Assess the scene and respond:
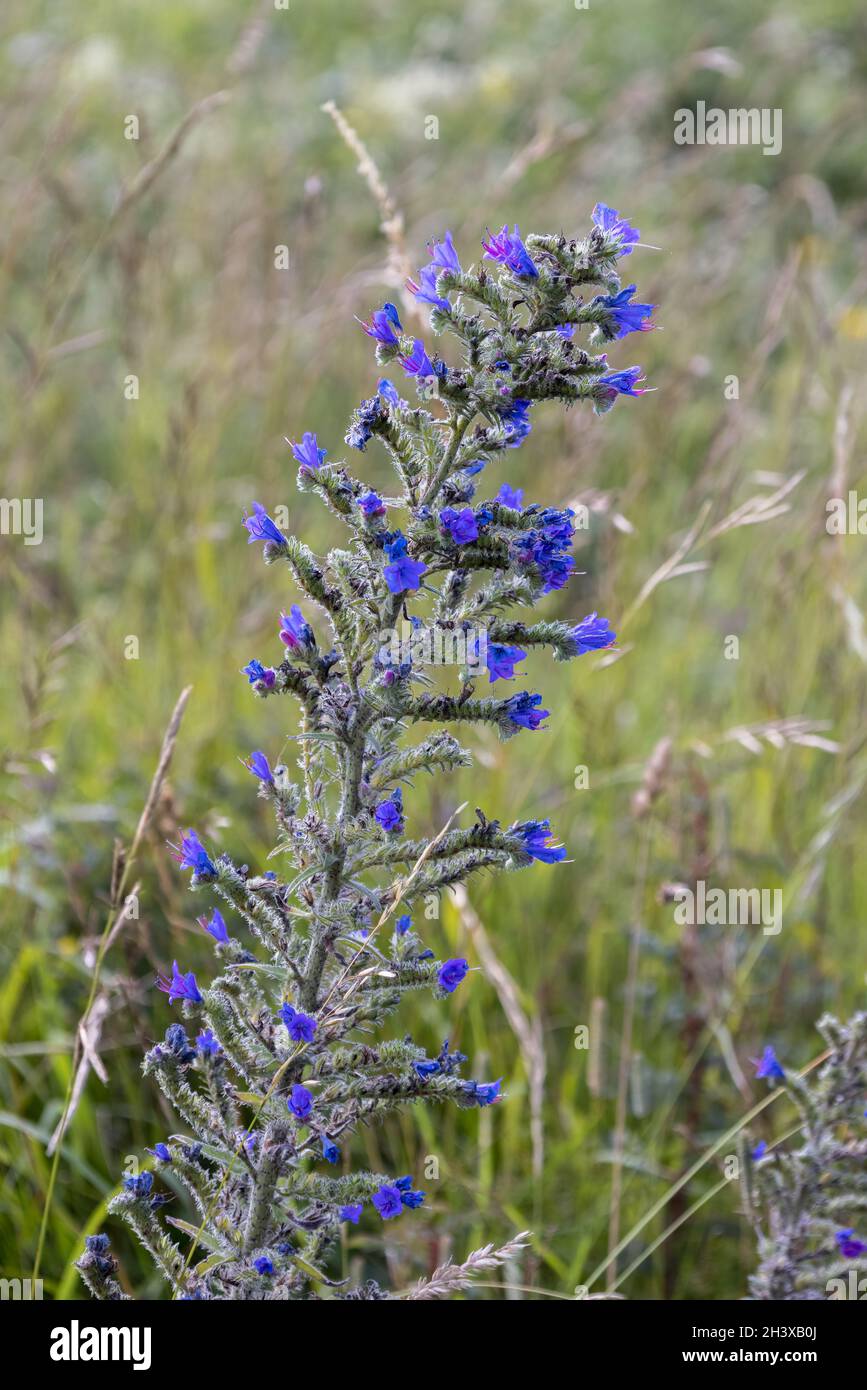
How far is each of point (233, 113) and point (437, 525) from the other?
28.9 feet

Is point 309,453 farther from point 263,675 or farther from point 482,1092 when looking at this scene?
point 482,1092

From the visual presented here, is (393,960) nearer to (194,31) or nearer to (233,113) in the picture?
(233,113)

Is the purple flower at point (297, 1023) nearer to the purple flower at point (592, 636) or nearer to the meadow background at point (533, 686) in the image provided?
the purple flower at point (592, 636)

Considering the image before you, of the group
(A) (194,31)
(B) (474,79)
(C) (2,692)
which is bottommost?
(C) (2,692)

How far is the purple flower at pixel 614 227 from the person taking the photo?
1834 mm

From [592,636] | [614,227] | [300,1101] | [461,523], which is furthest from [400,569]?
[300,1101]

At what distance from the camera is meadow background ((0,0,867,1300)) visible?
326 centimetres

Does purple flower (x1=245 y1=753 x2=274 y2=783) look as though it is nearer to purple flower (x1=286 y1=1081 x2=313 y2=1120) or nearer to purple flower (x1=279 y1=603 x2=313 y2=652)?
purple flower (x1=279 y1=603 x2=313 y2=652)

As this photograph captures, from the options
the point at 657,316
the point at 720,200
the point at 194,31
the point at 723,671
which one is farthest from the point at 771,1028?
the point at 194,31

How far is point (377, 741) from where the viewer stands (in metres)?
1.93

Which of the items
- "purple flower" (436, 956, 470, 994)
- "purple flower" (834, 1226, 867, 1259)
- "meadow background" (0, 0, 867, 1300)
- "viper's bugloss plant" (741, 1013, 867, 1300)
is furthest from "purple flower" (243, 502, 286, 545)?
"purple flower" (834, 1226, 867, 1259)

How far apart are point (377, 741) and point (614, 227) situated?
80 cm

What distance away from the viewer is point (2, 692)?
480 centimetres

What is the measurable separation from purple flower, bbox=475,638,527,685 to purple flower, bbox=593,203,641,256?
0.57 metres
